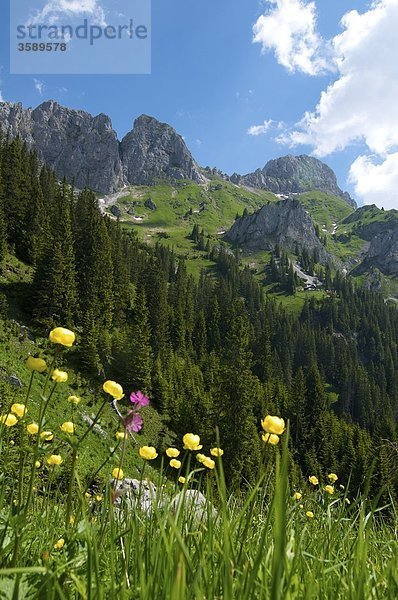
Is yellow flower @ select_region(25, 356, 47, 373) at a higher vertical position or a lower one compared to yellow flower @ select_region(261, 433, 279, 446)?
higher

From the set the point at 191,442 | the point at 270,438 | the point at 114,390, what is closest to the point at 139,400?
the point at 114,390

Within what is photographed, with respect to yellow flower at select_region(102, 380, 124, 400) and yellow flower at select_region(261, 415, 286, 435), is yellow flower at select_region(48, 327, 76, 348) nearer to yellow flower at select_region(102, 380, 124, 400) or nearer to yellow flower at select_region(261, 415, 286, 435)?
yellow flower at select_region(102, 380, 124, 400)

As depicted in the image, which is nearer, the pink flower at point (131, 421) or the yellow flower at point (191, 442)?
the pink flower at point (131, 421)

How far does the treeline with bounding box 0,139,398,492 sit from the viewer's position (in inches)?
1575

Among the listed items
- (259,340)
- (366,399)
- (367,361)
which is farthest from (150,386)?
(367,361)

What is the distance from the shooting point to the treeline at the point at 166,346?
40000mm

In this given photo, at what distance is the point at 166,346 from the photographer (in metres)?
70.4

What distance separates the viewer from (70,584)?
1332 millimetres

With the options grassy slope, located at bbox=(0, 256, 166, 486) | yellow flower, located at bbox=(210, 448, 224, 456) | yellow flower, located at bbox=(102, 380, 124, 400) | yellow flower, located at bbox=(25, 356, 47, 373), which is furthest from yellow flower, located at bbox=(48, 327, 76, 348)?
grassy slope, located at bbox=(0, 256, 166, 486)

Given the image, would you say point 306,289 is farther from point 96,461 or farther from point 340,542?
point 340,542

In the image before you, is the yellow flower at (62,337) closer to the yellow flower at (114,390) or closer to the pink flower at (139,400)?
the yellow flower at (114,390)

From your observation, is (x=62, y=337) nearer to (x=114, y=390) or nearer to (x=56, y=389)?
(x=114, y=390)

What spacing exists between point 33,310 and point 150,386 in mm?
16298

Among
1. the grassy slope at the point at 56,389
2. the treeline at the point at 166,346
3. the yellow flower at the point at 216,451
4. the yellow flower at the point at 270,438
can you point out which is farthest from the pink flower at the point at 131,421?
the grassy slope at the point at 56,389
